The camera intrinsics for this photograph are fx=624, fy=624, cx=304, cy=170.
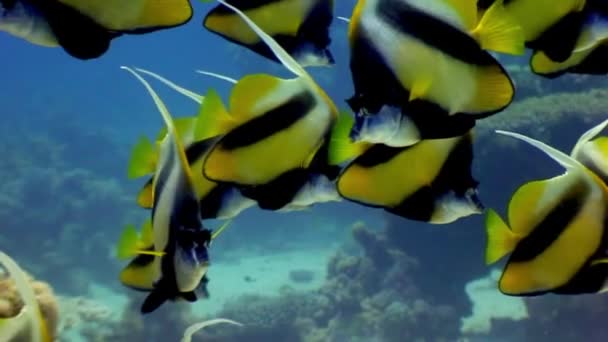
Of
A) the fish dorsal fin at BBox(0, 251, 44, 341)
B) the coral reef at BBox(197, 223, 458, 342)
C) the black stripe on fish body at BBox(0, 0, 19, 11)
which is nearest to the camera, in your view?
the fish dorsal fin at BBox(0, 251, 44, 341)

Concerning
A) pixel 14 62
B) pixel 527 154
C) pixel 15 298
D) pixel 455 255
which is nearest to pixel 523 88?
pixel 527 154

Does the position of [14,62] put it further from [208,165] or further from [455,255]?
[208,165]

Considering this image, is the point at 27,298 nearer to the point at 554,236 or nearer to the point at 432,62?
the point at 432,62

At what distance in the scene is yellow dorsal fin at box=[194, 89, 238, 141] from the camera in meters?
1.18

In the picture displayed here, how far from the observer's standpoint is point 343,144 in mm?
→ 1214

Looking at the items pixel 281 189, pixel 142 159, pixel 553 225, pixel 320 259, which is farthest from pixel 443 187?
pixel 320 259

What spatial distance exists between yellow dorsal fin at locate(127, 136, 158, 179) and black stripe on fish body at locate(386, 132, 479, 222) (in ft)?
1.82

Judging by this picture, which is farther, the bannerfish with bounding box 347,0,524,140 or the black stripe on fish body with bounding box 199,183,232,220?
the black stripe on fish body with bounding box 199,183,232,220

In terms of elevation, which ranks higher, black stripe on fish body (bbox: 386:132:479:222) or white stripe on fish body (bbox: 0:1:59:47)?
white stripe on fish body (bbox: 0:1:59:47)

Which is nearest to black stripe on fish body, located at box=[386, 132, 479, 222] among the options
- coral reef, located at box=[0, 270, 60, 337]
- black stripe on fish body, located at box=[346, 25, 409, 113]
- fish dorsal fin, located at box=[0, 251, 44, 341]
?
black stripe on fish body, located at box=[346, 25, 409, 113]

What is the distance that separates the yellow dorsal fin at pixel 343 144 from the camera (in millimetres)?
1212

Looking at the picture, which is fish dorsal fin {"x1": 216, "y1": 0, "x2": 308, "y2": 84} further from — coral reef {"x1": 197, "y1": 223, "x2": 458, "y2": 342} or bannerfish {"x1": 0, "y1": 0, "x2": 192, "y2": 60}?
coral reef {"x1": 197, "y1": 223, "x2": 458, "y2": 342}

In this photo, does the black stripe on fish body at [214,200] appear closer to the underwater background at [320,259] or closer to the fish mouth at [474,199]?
the fish mouth at [474,199]

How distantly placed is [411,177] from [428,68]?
0.82ft
